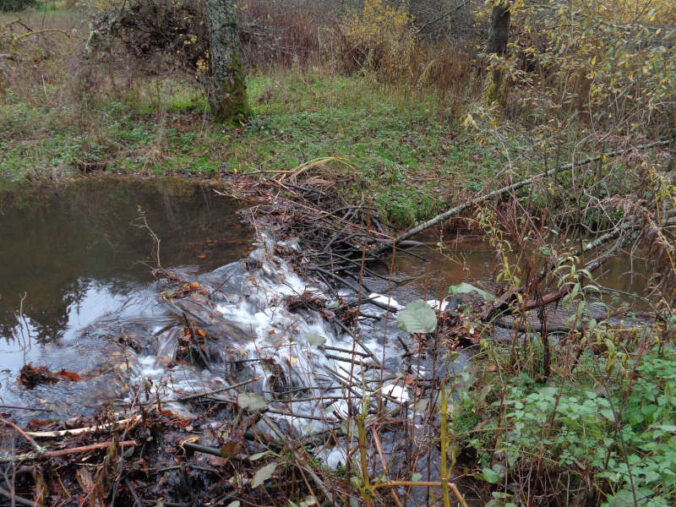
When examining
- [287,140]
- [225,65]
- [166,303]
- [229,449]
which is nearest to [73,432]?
[229,449]

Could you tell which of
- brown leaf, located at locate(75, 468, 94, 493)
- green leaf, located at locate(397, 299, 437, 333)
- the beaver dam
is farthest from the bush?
green leaf, located at locate(397, 299, 437, 333)

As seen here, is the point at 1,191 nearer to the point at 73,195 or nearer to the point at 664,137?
the point at 73,195

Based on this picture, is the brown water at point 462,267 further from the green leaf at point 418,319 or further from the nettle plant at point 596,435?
the green leaf at point 418,319

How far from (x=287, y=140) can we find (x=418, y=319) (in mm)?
8520

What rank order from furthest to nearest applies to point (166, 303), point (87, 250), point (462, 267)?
point (462, 267) → point (87, 250) → point (166, 303)

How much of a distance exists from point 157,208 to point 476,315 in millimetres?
4990

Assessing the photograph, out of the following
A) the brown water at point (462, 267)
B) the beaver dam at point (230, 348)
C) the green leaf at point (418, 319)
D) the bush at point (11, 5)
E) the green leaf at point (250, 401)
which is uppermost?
the bush at point (11, 5)

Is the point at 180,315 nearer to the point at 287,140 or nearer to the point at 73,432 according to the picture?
the point at 73,432

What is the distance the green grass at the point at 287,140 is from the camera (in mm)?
8078

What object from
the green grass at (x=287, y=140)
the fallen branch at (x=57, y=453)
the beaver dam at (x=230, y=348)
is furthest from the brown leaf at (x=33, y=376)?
the green grass at (x=287, y=140)

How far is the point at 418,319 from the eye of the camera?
172 centimetres

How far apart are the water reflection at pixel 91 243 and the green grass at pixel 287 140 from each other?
990mm

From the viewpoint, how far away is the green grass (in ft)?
26.5

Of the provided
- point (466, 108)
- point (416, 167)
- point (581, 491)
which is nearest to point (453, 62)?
point (466, 108)
